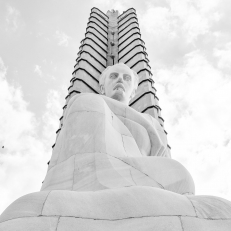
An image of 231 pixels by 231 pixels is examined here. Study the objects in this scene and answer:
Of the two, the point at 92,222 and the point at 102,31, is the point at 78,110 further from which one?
the point at 102,31

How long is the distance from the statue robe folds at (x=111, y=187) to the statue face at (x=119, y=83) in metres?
0.94

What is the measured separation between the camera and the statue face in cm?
653

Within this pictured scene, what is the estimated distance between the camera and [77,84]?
34.8ft

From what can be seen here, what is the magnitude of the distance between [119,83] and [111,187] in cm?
372

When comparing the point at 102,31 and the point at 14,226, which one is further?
the point at 102,31

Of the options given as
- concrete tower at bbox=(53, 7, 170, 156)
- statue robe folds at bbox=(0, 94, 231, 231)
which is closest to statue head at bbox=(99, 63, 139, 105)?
statue robe folds at bbox=(0, 94, 231, 231)

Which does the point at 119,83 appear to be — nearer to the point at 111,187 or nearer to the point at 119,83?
the point at 119,83

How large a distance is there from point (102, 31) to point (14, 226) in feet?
52.5

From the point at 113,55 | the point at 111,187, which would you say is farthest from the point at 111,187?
the point at 113,55

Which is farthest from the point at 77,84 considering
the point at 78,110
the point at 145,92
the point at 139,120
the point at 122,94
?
the point at 78,110

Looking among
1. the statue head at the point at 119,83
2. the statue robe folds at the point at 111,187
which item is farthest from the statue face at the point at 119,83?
the statue robe folds at the point at 111,187

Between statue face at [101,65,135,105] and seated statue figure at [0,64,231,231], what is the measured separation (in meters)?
0.96

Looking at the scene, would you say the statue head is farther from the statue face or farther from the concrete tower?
the concrete tower

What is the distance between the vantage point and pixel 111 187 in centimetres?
311
